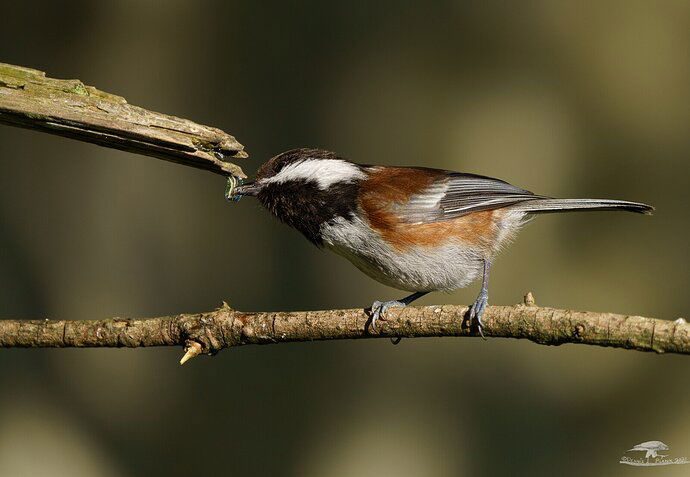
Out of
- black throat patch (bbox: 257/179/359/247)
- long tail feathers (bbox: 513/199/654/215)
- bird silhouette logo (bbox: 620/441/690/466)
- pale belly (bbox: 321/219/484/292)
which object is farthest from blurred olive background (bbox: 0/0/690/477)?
black throat patch (bbox: 257/179/359/247)

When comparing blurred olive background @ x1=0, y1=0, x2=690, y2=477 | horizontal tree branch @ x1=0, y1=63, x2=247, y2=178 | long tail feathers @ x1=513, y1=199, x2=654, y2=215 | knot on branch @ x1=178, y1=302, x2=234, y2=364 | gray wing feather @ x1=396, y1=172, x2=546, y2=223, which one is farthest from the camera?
blurred olive background @ x1=0, y1=0, x2=690, y2=477

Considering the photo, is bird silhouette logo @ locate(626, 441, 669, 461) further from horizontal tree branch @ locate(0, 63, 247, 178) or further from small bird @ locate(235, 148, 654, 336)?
horizontal tree branch @ locate(0, 63, 247, 178)

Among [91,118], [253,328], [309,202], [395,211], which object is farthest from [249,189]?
[91,118]

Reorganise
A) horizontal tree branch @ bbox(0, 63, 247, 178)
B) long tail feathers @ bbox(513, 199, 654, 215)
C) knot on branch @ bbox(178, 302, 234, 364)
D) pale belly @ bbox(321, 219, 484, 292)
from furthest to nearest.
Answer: pale belly @ bbox(321, 219, 484, 292), long tail feathers @ bbox(513, 199, 654, 215), knot on branch @ bbox(178, 302, 234, 364), horizontal tree branch @ bbox(0, 63, 247, 178)

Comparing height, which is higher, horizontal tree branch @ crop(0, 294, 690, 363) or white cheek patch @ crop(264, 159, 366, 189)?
white cheek patch @ crop(264, 159, 366, 189)

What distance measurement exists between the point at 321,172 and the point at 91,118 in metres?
1.23

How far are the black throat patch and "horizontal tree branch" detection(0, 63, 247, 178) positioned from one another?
0.84 m

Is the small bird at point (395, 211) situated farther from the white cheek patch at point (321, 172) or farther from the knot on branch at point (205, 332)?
the knot on branch at point (205, 332)

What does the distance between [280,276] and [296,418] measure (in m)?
0.86

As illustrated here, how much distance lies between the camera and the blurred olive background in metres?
4.57

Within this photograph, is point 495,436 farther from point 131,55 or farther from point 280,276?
point 131,55

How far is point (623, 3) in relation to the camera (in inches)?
181

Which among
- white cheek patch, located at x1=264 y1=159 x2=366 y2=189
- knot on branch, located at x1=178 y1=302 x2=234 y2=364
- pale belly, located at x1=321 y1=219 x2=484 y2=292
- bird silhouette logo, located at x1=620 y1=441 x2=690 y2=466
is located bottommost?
bird silhouette logo, located at x1=620 y1=441 x2=690 y2=466

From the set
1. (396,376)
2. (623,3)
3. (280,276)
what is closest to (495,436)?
(396,376)
